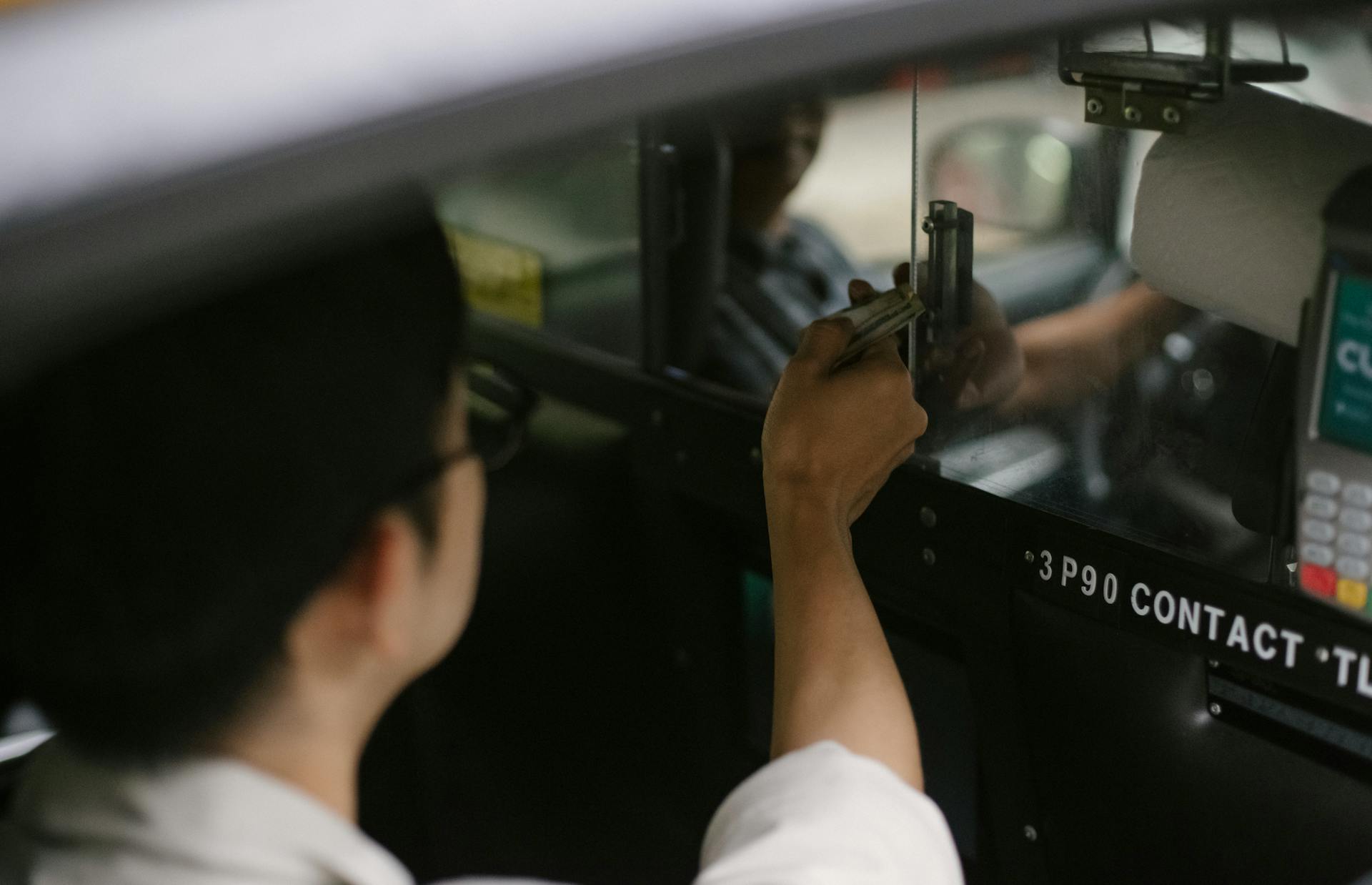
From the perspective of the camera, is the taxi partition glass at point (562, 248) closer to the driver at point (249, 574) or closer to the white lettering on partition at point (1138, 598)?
the white lettering on partition at point (1138, 598)

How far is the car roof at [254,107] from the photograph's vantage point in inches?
19.7

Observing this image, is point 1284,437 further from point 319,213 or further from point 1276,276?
point 319,213

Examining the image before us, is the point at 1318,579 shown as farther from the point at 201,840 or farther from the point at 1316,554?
the point at 201,840

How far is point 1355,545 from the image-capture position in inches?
42.8

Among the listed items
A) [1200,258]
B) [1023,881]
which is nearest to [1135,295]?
[1200,258]

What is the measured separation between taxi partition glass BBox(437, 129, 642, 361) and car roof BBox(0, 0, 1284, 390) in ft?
4.04

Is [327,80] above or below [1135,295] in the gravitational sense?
above

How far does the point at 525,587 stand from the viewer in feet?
6.36

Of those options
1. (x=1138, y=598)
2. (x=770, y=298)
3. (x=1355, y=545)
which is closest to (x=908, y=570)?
(x=1138, y=598)

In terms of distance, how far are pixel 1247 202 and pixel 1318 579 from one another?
1.00 ft

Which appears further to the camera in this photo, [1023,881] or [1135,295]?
[1023,881]

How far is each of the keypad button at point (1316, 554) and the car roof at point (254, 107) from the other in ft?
2.41

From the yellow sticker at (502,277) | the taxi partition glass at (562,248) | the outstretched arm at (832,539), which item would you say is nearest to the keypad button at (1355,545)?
the outstretched arm at (832,539)

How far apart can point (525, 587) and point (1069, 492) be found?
85 cm
